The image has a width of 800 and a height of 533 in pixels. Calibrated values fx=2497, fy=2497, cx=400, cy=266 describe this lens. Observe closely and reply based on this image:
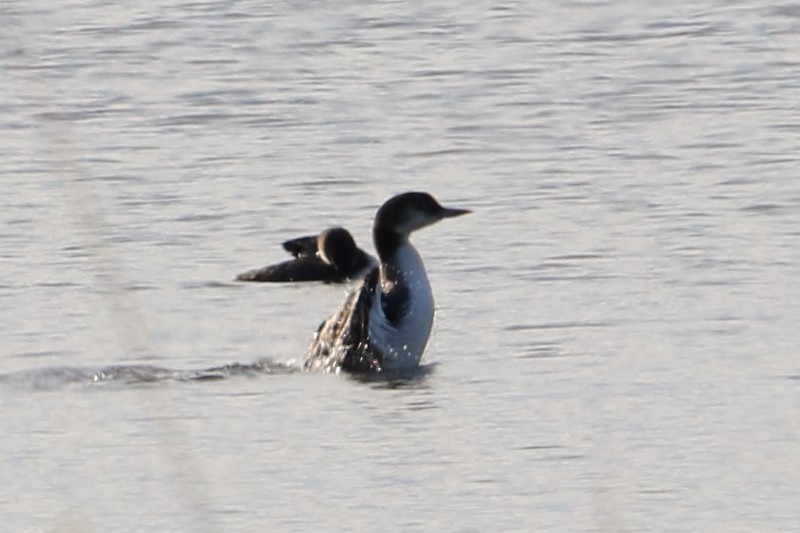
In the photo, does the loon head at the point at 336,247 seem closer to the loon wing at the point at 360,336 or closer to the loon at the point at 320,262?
the loon at the point at 320,262

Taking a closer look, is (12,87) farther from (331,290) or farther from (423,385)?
(423,385)

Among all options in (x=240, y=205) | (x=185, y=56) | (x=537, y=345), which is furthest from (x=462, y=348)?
(x=185, y=56)

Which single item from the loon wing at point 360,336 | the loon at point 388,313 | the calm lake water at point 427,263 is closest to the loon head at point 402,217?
the loon at point 388,313

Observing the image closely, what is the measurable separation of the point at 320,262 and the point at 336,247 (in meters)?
0.34

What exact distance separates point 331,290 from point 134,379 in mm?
3234

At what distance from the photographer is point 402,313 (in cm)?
1097

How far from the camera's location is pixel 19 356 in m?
10.8

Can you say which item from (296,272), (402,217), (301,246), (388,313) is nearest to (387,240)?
(402,217)

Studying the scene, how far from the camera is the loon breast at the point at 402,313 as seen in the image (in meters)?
10.8

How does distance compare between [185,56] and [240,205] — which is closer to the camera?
[240,205]

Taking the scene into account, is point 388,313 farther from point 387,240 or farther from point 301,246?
point 301,246

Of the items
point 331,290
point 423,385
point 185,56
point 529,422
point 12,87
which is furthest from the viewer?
point 185,56

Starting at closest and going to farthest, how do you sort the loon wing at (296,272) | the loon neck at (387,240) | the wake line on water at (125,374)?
the wake line on water at (125,374) < the loon neck at (387,240) < the loon wing at (296,272)

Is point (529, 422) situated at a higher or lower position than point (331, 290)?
higher
